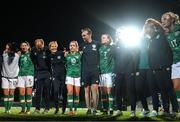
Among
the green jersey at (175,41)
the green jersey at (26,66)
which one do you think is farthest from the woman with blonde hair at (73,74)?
the green jersey at (175,41)

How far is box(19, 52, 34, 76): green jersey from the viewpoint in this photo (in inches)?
366

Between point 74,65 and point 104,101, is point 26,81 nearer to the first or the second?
point 74,65

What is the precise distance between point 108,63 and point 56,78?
1387 mm

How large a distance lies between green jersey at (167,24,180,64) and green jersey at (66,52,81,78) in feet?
7.51

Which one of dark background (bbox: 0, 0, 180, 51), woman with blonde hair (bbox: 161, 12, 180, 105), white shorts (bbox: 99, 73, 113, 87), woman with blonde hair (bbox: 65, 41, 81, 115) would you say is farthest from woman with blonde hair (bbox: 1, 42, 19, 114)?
dark background (bbox: 0, 0, 180, 51)

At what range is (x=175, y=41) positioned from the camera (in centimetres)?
766

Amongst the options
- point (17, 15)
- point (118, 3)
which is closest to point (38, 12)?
point (17, 15)

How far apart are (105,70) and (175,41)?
1888 millimetres

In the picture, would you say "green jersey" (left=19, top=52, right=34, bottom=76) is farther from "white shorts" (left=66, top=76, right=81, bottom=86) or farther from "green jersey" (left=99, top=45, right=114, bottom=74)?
"green jersey" (left=99, top=45, right=114, bottom=74)

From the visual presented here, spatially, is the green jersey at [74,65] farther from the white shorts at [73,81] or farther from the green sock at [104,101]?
the green sock at [104,101]

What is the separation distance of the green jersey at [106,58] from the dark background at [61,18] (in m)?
11.1

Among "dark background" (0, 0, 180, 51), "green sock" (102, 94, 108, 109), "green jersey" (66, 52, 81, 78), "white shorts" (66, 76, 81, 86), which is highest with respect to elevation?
"dark background" (0, 0, 180, 51)

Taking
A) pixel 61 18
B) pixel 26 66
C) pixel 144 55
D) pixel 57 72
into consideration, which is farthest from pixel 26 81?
pixel 61 18

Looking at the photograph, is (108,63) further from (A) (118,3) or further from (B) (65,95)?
(A) (118,3)
